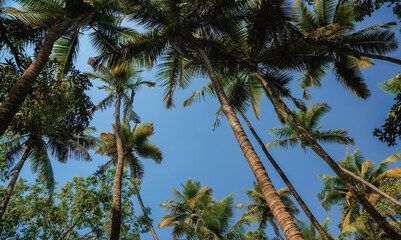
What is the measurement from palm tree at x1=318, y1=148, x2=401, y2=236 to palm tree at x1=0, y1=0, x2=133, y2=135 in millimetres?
20151

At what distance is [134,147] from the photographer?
63.0ft

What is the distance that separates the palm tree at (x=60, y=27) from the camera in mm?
4989

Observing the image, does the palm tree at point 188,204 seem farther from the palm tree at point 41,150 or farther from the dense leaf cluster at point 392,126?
the dense leaf cluster at point 392,126

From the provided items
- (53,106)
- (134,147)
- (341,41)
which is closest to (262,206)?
(134,147)

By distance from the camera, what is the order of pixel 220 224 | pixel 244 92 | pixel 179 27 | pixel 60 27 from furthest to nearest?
pixel 220 224, pixel 244 92, pixel 179 27, pixel 60 27

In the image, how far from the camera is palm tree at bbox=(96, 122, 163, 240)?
1852 cm

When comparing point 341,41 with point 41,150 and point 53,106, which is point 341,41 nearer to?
point 53,106

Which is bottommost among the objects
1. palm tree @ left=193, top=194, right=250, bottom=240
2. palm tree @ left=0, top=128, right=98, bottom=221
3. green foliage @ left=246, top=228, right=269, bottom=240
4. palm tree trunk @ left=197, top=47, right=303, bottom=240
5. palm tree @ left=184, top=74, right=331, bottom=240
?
palm tree trunk @ left=197, top=47, right=303, bottom=240

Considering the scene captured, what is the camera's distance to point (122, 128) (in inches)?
727

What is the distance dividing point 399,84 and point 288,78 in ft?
26.4

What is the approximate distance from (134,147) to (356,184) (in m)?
18.9

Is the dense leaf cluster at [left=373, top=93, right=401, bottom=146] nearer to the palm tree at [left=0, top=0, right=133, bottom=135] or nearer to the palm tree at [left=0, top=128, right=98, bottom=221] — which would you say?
the palm tree at [left=0, top=0, right=133, bottom=135]

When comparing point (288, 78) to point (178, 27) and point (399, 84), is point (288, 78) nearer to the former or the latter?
point (178, 27)

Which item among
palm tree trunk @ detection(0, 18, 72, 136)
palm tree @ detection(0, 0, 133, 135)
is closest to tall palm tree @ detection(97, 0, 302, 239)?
palm tree @ detection(0, 0, 133, 135)
